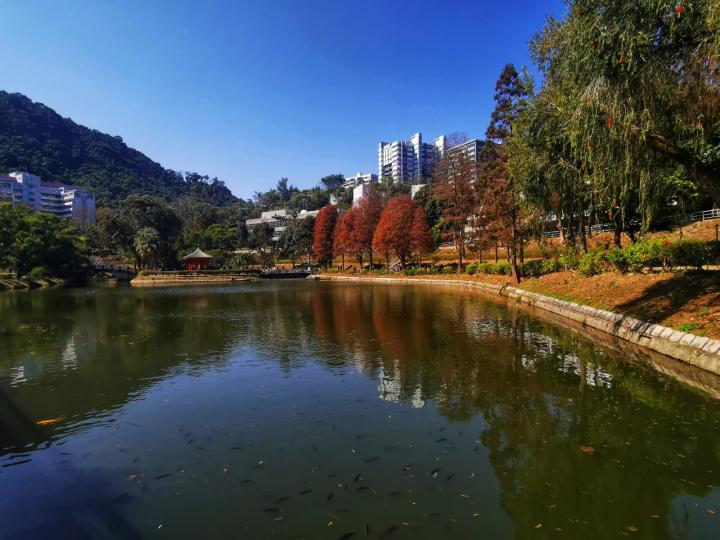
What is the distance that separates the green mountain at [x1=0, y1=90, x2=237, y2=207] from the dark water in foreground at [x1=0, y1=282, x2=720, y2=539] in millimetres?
149545

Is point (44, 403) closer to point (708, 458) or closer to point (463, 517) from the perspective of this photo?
point (463, 517)

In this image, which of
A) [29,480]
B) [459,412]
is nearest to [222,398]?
[29,480]

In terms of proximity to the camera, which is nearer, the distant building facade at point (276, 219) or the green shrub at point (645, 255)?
the green shrub at point (645, 255)

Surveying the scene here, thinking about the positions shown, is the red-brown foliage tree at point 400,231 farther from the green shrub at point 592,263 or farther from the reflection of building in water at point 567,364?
the reflection of building in water at point 567,364

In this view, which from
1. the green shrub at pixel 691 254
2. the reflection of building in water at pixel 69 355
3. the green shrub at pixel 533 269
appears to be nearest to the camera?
the reflection of building in water at pixel 69 355

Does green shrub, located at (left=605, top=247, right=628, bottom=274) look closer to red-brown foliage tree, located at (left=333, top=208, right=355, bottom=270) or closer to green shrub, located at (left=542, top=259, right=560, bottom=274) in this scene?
green shrub, located at (left=542, top=259, right=560, bottom=274)

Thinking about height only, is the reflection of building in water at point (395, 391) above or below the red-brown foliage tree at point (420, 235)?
below

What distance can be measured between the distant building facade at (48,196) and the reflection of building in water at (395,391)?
4758 inches

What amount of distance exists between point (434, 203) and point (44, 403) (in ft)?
216

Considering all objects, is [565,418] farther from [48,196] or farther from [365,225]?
[48,196]

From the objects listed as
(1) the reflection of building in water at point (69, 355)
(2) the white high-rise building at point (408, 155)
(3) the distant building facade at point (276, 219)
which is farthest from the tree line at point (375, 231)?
(2) the white high-rise building at point (408, 155)

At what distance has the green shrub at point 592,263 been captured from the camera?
20.5 meters

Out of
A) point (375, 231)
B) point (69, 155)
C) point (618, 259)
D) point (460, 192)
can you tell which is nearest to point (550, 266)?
point (618, 259)

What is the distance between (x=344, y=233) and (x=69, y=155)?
15252cm
